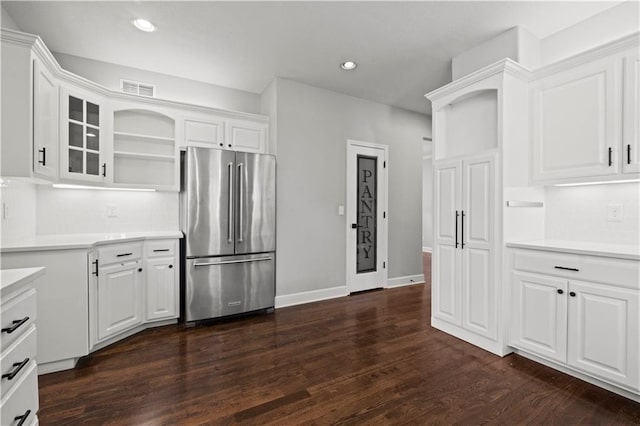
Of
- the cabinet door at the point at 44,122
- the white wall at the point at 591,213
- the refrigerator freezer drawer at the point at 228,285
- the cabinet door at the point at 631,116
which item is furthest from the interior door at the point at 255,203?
the cabinet door at the point at 631,116

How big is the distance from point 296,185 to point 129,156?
1915 mm

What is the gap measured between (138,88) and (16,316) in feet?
10.0

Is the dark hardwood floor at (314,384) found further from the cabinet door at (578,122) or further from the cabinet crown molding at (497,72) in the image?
the cabinet crown molding at (497,72)

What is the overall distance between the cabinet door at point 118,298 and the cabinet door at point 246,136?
1.76 m

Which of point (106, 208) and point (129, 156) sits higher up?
point (129, 156)

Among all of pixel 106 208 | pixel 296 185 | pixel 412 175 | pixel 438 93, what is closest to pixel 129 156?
pixel 106 208

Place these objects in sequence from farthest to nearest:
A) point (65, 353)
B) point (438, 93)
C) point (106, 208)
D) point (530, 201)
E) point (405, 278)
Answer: point (405, 278)
point (106, 208)
point (438, 93)
point (530, 201)
point (65, 353)

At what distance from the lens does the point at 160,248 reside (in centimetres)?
305

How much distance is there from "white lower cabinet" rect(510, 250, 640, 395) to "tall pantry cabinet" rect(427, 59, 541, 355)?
Result: 17 centimetres

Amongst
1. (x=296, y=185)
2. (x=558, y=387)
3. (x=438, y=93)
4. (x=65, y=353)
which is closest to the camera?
(x=558, y=387)

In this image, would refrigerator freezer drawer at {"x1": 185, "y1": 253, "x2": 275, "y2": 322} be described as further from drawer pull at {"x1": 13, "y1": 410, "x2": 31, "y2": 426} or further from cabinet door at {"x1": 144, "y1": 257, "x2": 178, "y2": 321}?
drawer pull at {"x1": 13, "y1": 410, "x2": 31, "y2": 426}

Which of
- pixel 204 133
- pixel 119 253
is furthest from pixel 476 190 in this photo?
pixel 119 253

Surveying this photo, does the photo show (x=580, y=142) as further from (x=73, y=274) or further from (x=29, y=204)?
(x=29, y=204)

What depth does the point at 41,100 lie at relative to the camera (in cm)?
228
